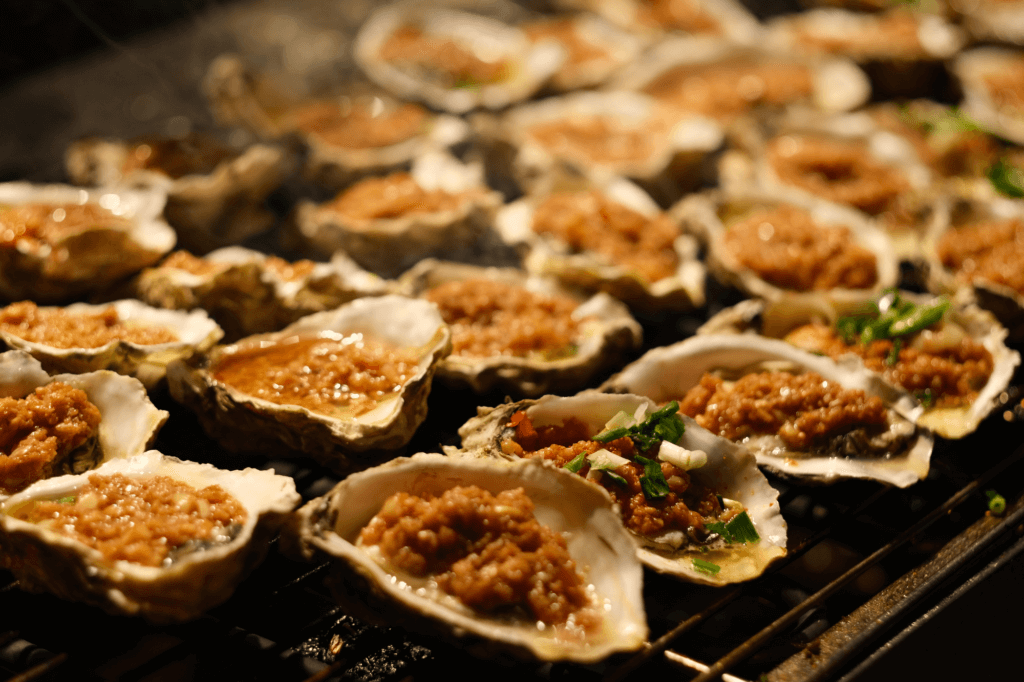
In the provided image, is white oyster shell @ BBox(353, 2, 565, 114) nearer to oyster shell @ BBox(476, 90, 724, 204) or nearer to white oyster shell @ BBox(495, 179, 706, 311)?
oyster shell @ BBox(476, 90, 724, 204)

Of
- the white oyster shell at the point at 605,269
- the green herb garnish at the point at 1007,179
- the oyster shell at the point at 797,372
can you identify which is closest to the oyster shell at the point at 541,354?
the white oyster shell at the point at 605,269

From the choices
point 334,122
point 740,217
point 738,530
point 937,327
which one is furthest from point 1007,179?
point 334,122

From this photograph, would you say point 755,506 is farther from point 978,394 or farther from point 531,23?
point 531,23

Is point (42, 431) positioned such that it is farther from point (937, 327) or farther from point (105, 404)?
point (937, 327)

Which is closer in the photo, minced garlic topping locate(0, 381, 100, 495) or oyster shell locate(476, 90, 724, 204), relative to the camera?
minced garlic topping locate(0, 381, 100, 495)

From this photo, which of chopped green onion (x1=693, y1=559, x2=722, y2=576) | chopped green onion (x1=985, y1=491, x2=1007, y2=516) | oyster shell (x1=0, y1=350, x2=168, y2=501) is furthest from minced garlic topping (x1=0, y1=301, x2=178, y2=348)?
chopped green onion (x1=985, y1=491, x2=1007, y2=516)

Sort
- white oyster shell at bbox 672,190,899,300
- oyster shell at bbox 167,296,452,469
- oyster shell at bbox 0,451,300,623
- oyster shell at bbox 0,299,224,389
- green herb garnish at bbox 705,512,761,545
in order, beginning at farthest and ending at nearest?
white oyster shell at bbox 672,190,899,300, oyster shell at bbox 0,299,224,389, oyster shell at bbox 167,296,452,469, green herb garnish at bbox 705,512,761,545, oyster shell at bbox 0,451,300,623
